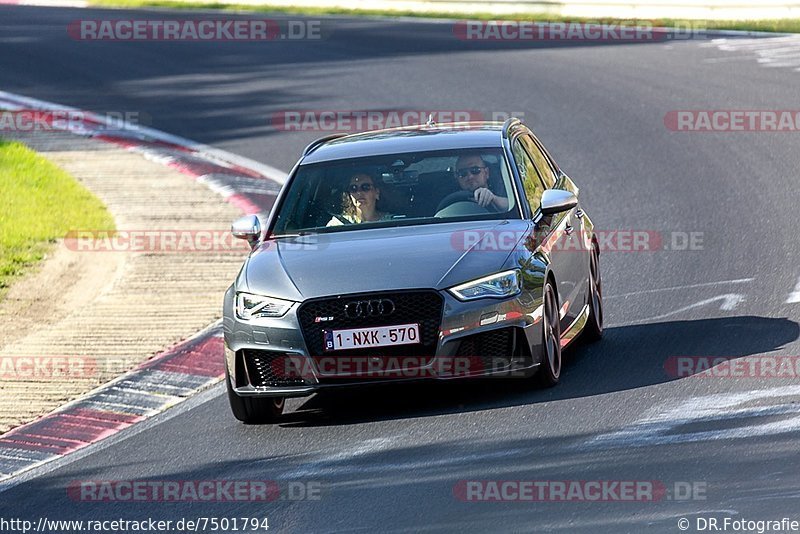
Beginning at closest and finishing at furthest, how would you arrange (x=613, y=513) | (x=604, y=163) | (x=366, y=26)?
(x=613, y=513) → (x=604, y=163) → (x=366, y=26)

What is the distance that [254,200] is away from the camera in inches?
652

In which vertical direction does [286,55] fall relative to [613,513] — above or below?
below

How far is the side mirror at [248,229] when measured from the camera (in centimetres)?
983

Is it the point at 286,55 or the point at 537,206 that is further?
the point at 286,55

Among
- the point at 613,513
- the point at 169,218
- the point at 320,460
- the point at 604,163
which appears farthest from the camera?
the point at 604,163

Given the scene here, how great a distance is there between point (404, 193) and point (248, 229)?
1021mm

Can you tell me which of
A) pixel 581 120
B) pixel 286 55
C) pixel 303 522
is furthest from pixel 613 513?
pixel 286 55

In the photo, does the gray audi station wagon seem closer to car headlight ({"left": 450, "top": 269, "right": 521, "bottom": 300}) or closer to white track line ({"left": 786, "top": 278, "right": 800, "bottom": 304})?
car headlight ({"left": 450, "top": 269, "right": 521, "bottom": 300})

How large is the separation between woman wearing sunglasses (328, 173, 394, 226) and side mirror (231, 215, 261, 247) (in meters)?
0.48

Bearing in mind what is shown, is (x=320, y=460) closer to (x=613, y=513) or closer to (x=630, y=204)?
(x=613, y=513)

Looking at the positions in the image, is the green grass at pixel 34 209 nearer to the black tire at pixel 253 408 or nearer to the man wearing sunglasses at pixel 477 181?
the black tire at pixel 253 408

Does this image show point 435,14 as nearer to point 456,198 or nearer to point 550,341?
point 456,198

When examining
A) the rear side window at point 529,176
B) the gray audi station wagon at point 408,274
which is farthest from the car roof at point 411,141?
the rear side window at point 529,176

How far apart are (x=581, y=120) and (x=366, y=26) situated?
38.7 feet
